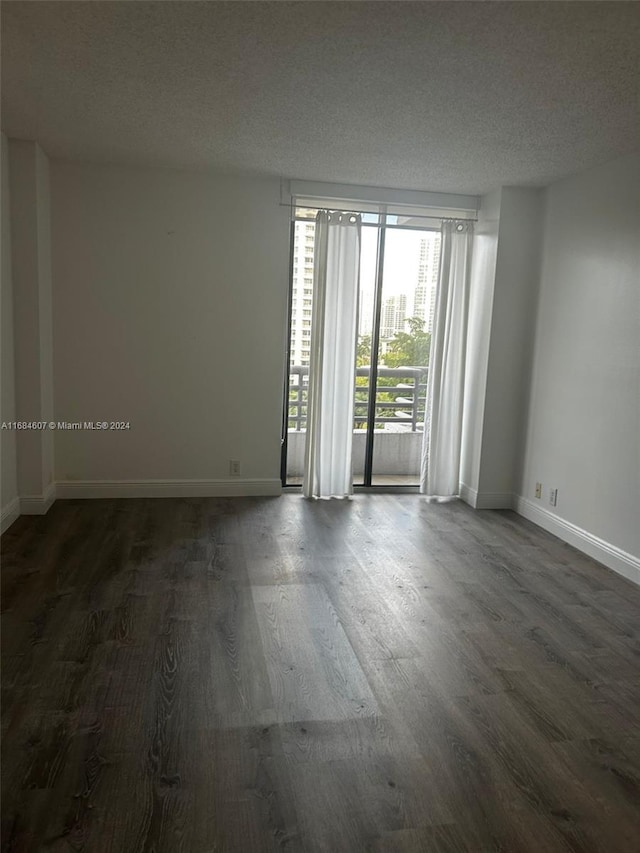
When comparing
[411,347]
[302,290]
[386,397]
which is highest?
[302,290]

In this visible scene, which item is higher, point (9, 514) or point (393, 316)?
point (393, 316)

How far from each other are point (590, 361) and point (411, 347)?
1.61 metres

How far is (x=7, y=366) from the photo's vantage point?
4.01 m

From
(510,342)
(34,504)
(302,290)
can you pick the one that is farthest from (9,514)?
(510,342)

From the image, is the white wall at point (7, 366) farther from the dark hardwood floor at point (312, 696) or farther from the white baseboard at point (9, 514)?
the dark hardwood floor at point (312, 696)

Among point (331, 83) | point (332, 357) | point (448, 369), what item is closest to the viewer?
point (331, 83)

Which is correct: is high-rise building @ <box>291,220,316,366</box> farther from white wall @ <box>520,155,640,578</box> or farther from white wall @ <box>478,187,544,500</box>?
white wall @ <box>520,155,640,578</box>

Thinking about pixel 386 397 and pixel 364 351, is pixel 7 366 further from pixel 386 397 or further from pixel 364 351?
pixel 386 397

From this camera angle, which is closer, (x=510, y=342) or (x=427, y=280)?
(x=510, y=342)

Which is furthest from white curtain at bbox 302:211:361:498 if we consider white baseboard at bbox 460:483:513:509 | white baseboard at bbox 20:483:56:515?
white baseboard at bbox 20:483:56:515

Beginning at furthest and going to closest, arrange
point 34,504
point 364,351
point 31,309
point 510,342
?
point 364,351 → point 510,342 → point 34,504 → point 31,309

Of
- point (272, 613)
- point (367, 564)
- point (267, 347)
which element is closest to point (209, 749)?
point (272, 613)

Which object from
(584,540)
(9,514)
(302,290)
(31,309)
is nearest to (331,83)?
(302,290)

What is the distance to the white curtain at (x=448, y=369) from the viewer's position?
198 inches
